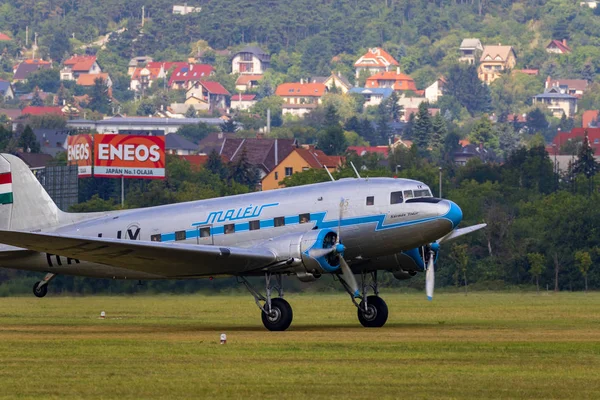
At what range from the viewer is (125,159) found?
14288cm

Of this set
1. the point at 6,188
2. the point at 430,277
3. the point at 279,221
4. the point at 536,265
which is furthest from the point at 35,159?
the point at 279,221

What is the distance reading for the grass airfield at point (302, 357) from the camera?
116 feet

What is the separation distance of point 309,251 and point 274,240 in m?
1.56

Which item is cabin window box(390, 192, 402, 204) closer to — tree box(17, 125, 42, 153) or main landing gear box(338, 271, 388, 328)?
main landing gear box(338, 271, 388, 328)

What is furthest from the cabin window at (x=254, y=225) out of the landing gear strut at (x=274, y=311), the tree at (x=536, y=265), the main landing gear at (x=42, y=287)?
the tree at (x=536, y=265)

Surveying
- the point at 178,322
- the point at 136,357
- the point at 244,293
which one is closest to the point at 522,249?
the point at 244,293

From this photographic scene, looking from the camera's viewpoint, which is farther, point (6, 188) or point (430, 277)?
point (6, 188)

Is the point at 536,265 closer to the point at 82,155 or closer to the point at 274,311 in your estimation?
the point at 274,311

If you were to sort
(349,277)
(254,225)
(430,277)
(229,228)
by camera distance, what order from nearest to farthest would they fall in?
(349,277), (254,225), (229,228), (430,277)

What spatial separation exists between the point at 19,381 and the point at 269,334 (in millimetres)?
13287

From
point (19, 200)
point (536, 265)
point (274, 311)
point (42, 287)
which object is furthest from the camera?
point (536, 265)

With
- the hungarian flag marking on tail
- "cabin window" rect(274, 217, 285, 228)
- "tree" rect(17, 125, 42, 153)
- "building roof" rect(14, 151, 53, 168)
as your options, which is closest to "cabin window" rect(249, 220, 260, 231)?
"cabin window" rect(274, 217, 285, 228)

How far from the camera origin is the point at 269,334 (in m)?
48.5

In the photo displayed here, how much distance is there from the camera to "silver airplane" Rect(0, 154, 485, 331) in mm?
48500
